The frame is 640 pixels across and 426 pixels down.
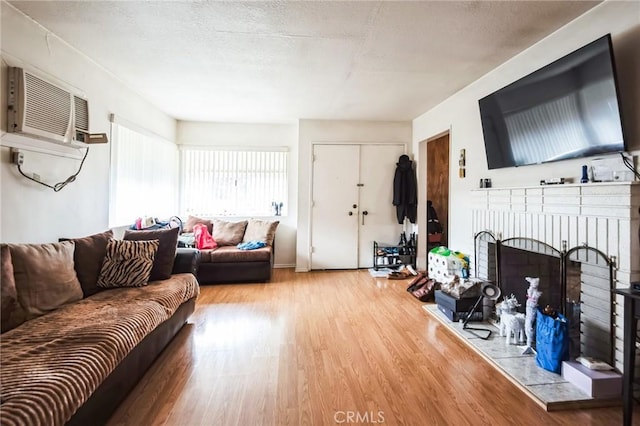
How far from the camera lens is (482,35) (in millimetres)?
2268

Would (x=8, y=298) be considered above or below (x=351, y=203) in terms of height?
below

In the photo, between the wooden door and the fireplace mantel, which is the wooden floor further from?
the wooden door

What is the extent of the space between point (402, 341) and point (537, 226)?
140cm

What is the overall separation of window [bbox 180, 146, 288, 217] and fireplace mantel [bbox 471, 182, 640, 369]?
341 centimetres

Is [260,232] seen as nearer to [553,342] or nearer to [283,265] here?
[283,265]

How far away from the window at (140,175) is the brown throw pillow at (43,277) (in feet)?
4.29

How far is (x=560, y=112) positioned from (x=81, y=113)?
12.3ft

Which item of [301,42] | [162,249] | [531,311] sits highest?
[301,42]

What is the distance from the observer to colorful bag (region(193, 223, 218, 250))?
4.28m

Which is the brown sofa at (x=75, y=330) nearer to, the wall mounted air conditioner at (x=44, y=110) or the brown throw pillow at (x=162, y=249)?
the brown throw pillow at (x=162, y=249)

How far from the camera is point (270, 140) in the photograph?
5.19 metres

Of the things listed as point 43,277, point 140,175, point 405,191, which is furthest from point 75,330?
point 405,191

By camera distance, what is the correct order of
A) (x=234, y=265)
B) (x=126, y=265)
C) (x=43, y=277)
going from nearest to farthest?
(x=43, y=277) < (x=126, y=265) < (x=234, y=265)

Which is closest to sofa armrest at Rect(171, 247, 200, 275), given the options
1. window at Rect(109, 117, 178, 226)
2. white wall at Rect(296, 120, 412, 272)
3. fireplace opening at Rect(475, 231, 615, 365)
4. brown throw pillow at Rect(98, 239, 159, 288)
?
brown throw pillow at Rect(98, 239, 159, 288)
